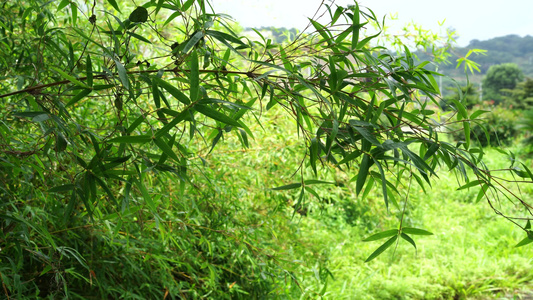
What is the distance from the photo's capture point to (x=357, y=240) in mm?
3305

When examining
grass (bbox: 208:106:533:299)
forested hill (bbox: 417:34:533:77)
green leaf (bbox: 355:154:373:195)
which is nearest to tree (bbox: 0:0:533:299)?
green leaf (bbox: 355:154:373:195)

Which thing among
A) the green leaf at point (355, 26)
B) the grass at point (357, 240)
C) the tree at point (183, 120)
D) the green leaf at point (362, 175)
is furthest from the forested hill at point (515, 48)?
the green leaf at point (362, 175)

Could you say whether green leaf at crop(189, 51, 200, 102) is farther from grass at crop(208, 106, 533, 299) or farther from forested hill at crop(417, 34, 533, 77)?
forested hill at crop(417, 34, 533, 77)

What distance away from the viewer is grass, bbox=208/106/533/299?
5.87 feet

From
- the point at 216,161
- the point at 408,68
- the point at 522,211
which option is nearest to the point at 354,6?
the point at 408,68

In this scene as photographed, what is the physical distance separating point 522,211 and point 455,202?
0.58 metres

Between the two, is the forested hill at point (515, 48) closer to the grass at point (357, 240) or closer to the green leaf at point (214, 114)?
the grass at point (357, 240)

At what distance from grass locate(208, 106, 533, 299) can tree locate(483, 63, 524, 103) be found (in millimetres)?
15576

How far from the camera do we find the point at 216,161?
5.11 feet

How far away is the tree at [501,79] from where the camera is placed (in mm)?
17422

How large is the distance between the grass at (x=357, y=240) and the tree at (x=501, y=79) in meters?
15.6

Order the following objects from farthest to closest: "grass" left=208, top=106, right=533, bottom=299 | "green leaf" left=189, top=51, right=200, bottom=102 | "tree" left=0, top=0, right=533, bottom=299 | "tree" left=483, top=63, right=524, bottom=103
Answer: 1. "tree" left=483, top=63, right=524, bottom=103
2. "grass" left=208, top=106, right=533, bottom=299
3. "tree" left=0, top=0, right=533, bottom=299
4. "green leaf" left=189, top=51, right=200, bottom=102

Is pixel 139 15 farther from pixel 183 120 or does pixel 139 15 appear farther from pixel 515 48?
pixel 515 48

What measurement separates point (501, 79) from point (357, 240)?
17529 millimetres
